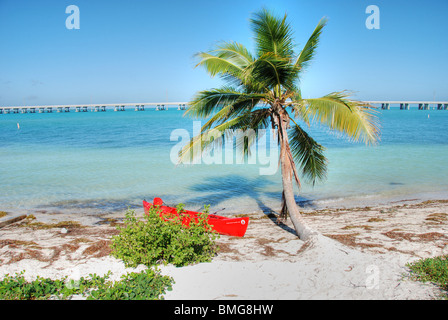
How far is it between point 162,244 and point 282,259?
2.58 m

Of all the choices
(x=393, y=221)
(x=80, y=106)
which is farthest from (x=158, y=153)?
(x=80, y=106)

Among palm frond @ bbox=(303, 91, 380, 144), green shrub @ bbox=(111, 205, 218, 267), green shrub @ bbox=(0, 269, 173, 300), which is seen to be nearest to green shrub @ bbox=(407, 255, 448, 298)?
palm frond @ bbox=(303, 91, 380, 144)

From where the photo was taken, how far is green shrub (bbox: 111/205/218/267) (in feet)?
19.0

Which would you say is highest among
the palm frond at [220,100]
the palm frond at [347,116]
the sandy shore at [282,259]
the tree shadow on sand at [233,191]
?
the palm frond at [220,100]

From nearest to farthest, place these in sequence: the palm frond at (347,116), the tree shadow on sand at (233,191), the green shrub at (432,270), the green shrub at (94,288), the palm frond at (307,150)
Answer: the green shrub at (94,288)
the green shrub at (432,270)
the palm frond at (347,116)
the palm frond at (307,150)
the tree shadow on sand at (233,191)

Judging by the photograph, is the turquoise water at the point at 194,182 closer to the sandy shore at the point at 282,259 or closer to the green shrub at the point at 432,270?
the sandy shore at the point at 282,259

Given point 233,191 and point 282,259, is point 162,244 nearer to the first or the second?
point 282,259

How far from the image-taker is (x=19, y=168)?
2145 cm

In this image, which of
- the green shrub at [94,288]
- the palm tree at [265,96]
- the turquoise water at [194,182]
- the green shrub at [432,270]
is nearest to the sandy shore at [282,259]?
the green shrub at [432,270]

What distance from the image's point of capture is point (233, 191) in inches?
629

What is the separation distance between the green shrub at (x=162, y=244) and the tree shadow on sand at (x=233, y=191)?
229 inches

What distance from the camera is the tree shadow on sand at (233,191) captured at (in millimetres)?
14052

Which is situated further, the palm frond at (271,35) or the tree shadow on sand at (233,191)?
the tree shadow on sand at (233,191)
